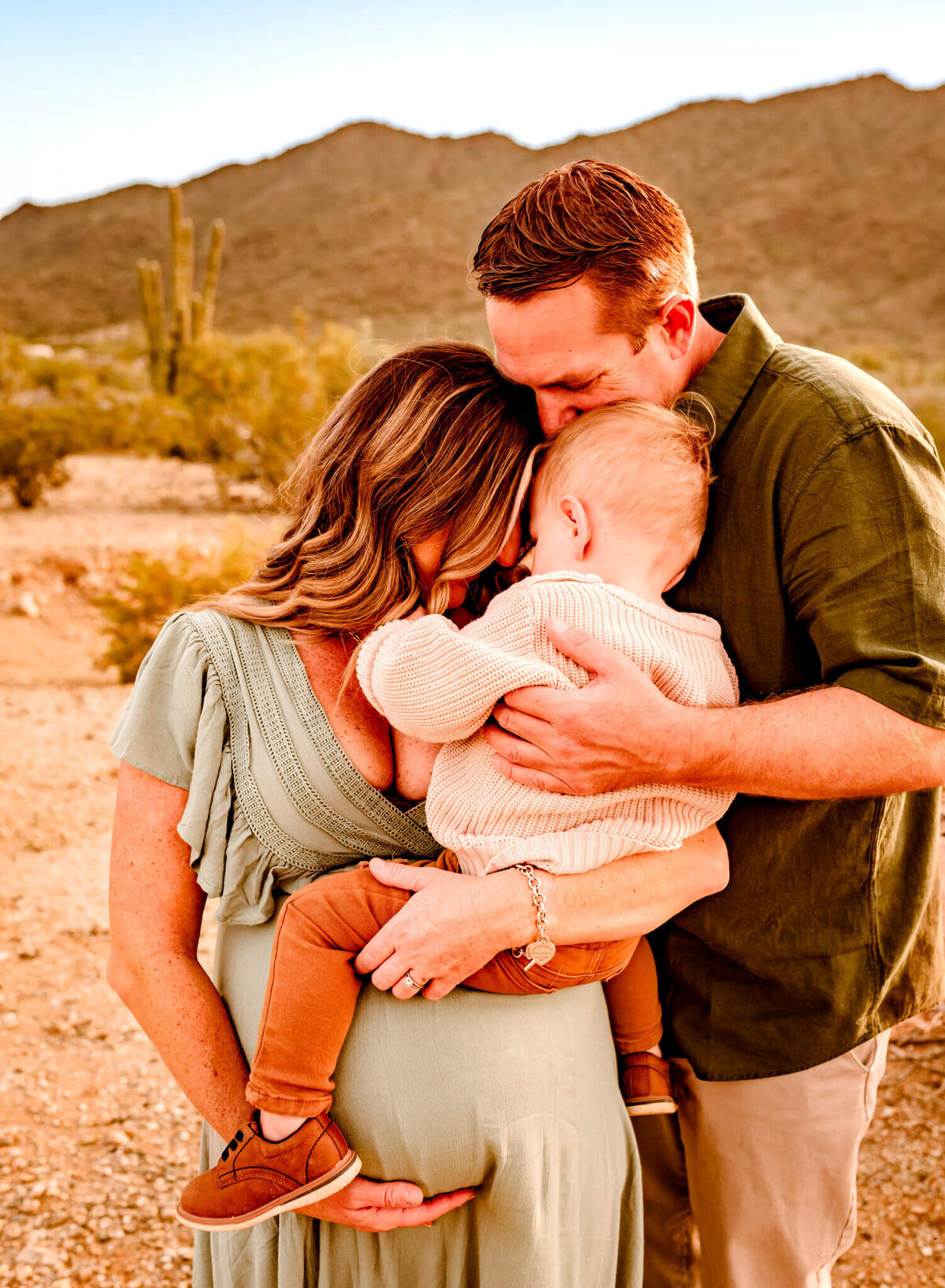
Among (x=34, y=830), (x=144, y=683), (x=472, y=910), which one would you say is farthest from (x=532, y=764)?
(x=34, y=830)

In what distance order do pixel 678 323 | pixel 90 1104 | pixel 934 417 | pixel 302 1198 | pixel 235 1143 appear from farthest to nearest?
pixel 934 417 → pixel 90 1104 → pixel 678 323 → pixel 235 1143 → pixel 302 1198

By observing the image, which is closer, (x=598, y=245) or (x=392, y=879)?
Result: (x=392, y=879)

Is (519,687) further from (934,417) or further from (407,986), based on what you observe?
(934,417)

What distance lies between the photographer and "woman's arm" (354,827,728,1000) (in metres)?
1.69

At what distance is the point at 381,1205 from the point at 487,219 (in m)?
70.7

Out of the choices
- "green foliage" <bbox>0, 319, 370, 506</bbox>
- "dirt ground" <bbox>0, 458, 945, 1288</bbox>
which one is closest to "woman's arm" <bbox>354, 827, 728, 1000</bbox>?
"dirt ground" <bbox>0, 458, 945, 1288</bbox>

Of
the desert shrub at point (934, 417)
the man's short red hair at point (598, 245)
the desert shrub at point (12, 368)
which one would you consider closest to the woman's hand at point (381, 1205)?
the man's short red hair at point (598, 245)

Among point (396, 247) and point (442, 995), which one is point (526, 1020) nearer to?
point (442, 995)

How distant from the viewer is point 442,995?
1763 mm

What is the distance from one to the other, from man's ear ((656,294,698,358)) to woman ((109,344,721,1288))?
1.28 ft

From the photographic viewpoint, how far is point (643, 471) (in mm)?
1900

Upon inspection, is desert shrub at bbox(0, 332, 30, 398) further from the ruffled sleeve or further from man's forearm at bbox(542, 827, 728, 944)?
man's forearm at bbox(542, 827, 728, 944)

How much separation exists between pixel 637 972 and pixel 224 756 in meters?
0.96

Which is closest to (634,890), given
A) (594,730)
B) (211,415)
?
(594,730)
